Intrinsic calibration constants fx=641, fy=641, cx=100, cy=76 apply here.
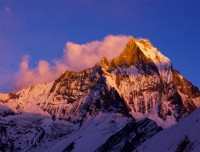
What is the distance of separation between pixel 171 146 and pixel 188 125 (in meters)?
8.49

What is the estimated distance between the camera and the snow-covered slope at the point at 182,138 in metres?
157

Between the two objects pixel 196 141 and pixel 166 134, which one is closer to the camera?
pixel 196 141

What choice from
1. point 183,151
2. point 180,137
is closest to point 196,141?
point 183,151

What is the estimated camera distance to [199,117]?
176 metres

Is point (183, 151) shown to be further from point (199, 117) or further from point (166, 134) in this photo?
point (166, 134)

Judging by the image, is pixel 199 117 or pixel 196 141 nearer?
pixel 196 141

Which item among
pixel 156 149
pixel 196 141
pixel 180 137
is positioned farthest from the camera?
pixel 156 149

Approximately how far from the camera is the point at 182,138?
170500 mm

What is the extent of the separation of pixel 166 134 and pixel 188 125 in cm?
1872

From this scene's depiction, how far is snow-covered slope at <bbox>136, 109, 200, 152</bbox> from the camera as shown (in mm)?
156875

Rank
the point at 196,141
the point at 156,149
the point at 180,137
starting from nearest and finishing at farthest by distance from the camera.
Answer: the point at 196,141 < the point at 180,137 < the point at 156,149

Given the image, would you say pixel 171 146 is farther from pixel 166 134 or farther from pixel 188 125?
pixel 166 134

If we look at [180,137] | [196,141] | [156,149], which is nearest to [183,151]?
[196,141]

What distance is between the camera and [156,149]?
18900cm
